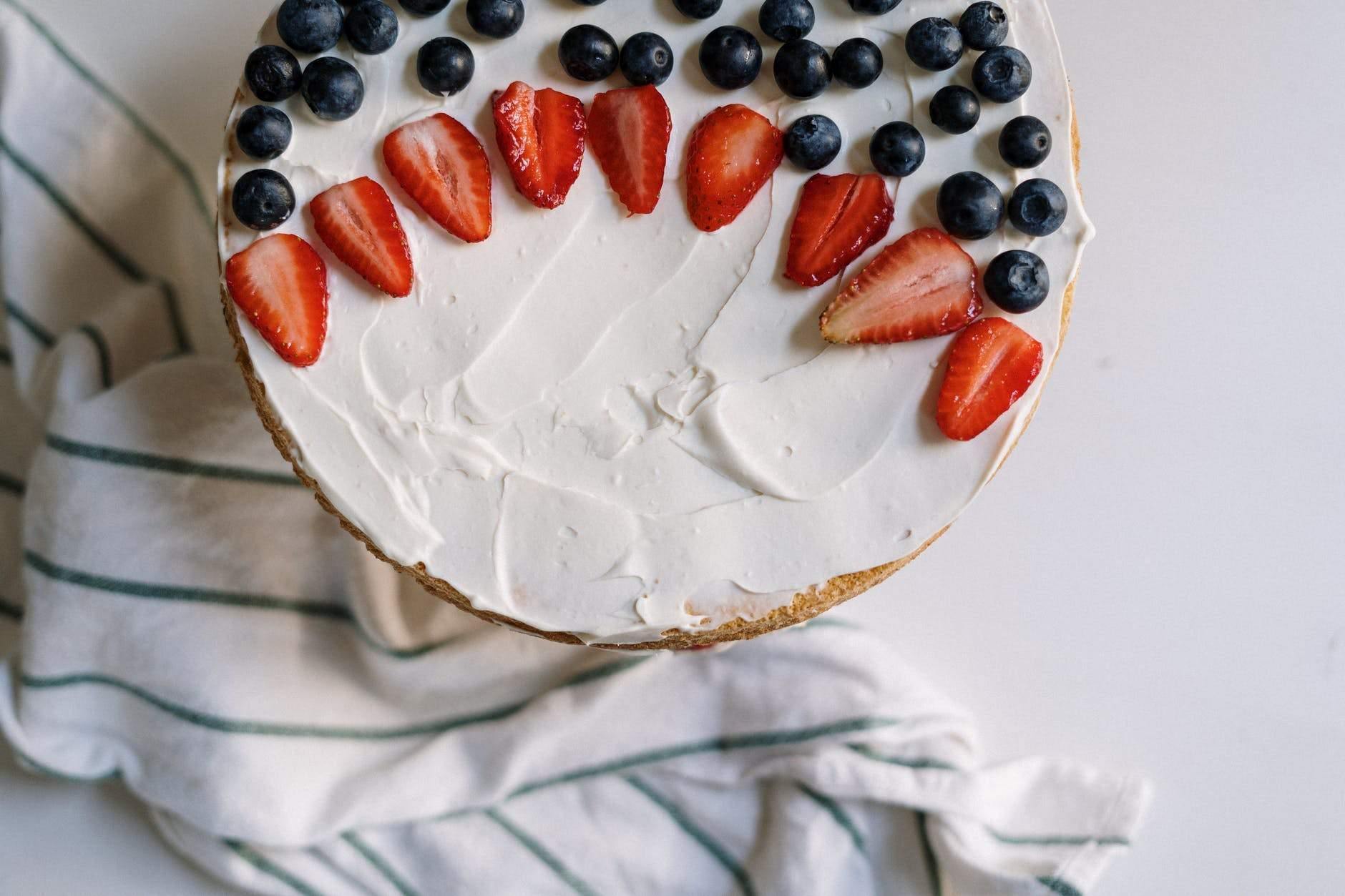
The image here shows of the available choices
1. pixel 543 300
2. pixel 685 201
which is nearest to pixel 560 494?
pixel 543 300

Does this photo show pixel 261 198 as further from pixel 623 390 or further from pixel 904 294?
pixel 904 294

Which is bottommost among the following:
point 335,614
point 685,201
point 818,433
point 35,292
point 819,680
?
point 335,614

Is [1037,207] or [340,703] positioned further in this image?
[340,703]

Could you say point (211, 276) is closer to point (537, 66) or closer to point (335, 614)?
point (335, 614)

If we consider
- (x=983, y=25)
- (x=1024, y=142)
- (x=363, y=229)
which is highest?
(x=983, y=25)

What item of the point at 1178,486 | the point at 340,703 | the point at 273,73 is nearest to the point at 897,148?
the point at 273,73

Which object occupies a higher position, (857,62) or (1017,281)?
(857,62)
